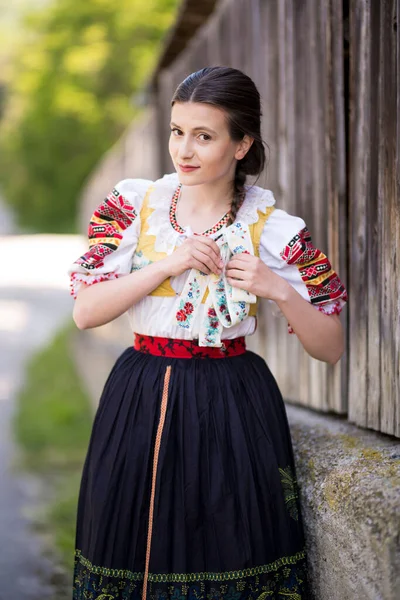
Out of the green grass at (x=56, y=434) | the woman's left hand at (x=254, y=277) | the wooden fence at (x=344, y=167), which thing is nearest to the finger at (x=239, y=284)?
the woman's left hand at (x=254, y=277)

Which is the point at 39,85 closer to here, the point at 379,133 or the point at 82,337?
the point at 82,337

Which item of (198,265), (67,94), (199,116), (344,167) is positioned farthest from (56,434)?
(67,94)

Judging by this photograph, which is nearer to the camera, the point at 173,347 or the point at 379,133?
the point at 173,347

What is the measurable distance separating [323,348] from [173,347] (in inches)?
16.2

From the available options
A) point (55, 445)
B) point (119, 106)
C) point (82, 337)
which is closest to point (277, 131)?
point (55, 445)

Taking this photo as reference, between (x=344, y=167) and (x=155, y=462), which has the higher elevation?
(x=344, y=167)

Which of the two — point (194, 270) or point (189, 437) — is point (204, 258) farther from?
point (189, 437)

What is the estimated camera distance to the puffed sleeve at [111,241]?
2.11 metres

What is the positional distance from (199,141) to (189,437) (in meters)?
0.77

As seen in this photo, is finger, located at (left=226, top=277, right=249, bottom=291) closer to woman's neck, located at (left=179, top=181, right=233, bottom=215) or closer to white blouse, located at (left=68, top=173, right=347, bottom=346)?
white blouse, located at (left=68, top=173, right=347, bottom=346)

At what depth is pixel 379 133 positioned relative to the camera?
232 cm

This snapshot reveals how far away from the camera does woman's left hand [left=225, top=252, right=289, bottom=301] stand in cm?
202

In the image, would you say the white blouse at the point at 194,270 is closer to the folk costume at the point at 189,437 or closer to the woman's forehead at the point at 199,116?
the folk costume at the point at 189,437

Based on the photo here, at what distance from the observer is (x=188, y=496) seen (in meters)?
2.04
